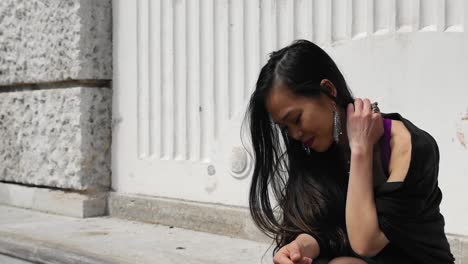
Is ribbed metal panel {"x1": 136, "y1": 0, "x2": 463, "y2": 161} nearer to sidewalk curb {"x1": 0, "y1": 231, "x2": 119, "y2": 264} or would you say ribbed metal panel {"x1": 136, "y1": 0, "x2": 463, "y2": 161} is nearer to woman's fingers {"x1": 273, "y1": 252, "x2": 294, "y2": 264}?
sidewalk curb {"x1": 0, "y1": 231, "x2": 119, "y2": 264}

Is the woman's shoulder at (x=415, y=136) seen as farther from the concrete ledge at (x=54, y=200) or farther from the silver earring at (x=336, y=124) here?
the concrete ledge at (x=54, y=200)

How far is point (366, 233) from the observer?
2.09m

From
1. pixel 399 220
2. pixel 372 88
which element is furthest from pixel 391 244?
pixel 372 88

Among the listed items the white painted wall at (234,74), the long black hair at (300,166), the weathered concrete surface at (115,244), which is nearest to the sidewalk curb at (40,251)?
the weathered concrete surface at (115,244)

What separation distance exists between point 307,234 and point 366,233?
1.08ft

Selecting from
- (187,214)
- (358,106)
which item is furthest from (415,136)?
(187,214)

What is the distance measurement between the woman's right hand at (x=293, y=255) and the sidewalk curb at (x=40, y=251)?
168cm

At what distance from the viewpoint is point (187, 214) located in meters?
4.69

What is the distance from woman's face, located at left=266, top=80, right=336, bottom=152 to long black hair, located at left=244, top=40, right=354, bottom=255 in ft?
0.06

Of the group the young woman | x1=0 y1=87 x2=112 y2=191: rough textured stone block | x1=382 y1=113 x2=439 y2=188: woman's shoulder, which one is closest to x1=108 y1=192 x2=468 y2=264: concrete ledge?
x1=0 y1=87 x2=112 y2=191: rough textured stone block

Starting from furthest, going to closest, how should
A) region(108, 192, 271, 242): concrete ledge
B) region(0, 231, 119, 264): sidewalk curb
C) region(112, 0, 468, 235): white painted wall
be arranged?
region(108, 192, 271, 242): concrete ledge → region(0, 231, 119, 264): sidewalk curb → region(112, 0, 468, 235): white painted wall

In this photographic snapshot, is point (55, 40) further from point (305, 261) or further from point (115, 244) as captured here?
point (305, 261)

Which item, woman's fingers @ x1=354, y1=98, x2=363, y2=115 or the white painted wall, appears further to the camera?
the white painted wall

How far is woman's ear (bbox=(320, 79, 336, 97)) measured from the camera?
2201 millimetres
